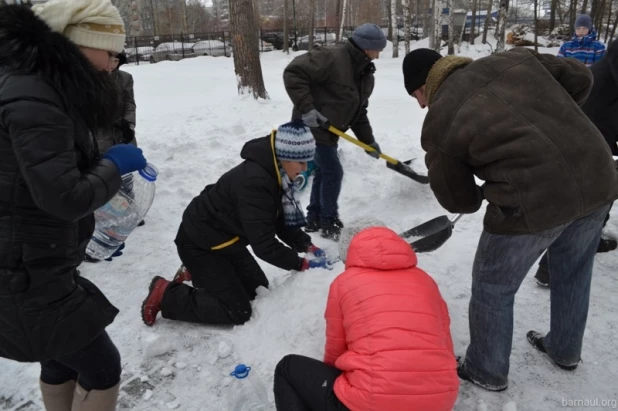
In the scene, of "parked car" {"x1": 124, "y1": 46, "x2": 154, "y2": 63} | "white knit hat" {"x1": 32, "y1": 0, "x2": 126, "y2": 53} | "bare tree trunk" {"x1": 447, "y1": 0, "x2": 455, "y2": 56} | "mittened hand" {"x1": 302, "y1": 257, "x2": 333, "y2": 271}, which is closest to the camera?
"white knit hat" {"x1": 32, "y1": 0, "x2": 126, "y2": 53}

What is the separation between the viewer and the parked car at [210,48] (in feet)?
86.2

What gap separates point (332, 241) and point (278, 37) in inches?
1080

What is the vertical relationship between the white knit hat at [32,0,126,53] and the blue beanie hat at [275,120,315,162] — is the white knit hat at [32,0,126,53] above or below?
above

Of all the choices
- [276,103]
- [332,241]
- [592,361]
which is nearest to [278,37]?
[276,103]

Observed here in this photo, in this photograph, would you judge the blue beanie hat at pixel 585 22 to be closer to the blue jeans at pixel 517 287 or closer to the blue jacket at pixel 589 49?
the blue jacket at pixel 589 49

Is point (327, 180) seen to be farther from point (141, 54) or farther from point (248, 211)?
point (141, 54)

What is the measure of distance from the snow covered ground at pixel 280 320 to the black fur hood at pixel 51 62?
150 cm

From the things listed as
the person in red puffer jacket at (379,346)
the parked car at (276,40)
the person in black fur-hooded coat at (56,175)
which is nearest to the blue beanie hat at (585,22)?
the person in red puffer jacket at (379,346)

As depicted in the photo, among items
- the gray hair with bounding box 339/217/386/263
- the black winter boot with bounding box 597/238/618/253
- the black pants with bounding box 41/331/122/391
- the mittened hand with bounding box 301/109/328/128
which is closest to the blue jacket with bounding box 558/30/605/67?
the black winter boot with bounding box 597/238/618/253

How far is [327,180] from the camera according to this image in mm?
4121

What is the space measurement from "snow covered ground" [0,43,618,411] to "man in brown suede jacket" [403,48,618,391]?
1.46 ft

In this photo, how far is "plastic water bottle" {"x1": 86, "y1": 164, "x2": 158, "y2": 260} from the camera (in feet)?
9.73

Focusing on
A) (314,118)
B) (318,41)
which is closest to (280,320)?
(314,118)

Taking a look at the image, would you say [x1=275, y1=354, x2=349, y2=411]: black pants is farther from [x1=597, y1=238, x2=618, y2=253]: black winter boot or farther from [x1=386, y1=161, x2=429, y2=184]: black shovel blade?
[x1=386, y1=161, x2=429, y2=184]: black shovel blade
